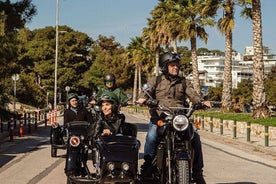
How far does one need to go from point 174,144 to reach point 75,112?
5.55m

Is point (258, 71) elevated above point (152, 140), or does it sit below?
above

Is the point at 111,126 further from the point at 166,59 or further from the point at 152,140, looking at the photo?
the point at 166,59

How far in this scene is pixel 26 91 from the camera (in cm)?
5528

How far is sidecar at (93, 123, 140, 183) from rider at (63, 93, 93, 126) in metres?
4.99

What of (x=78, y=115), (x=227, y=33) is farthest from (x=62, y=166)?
(x=227, y=33)

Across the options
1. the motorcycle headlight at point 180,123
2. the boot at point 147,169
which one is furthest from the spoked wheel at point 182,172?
the boot at point 147,169

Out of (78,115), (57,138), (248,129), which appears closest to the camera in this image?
(78,115)

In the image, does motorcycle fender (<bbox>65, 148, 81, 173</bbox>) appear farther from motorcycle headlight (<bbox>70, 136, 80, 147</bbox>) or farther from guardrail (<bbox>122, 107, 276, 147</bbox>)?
guardrail (<bbox>122, 107, 276, 147</bbox>)

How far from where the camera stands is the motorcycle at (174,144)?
6664 millimetres

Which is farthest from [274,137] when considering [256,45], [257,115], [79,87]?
[79,87]

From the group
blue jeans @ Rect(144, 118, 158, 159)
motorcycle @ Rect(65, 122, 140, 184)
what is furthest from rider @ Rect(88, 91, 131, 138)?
blue jeans @ Rect(144, 118, 158, 159)

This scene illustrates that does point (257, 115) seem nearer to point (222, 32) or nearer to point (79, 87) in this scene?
point (222, 32)

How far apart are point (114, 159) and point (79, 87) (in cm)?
7098

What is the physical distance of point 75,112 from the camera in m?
12.2
